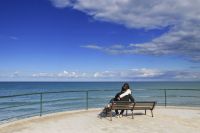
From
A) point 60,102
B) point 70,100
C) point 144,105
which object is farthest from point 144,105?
point 60,102

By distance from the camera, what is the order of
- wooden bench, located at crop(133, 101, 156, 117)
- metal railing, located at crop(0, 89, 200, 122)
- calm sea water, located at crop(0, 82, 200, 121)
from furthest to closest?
calm sea water, located at crop(0, 82, 200, 121) < metal railing, located at crop(0, 89, 200, 122) < wooden bench, located at crop(133, 101, 156, 117)

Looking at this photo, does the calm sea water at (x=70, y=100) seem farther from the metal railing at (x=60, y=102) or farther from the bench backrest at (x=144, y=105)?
the bench backrest at (x=144, y=105)

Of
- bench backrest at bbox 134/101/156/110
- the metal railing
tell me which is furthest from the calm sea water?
bench backrest at bbox 134/101/156/110

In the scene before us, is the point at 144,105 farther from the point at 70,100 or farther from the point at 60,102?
the point at 60,102

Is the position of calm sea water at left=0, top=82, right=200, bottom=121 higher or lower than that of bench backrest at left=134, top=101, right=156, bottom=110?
lower

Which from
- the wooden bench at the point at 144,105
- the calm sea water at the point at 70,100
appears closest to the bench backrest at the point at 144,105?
the wooden bench at the point at 144,105

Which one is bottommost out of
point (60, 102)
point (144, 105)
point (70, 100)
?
point (60, 102)

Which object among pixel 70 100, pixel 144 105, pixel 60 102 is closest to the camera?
pixel 144 105

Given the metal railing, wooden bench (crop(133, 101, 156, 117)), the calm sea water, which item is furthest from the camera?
the calm sea water

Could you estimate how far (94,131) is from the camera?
10695mm

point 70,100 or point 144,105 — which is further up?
point 144,105

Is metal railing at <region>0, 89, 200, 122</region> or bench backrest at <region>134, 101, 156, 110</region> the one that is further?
metal railing at <region>0, 89, 200, 122</region>

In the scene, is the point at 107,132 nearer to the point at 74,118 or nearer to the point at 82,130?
the point at 82,130

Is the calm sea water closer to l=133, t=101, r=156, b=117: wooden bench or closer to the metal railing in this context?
the metal railing
